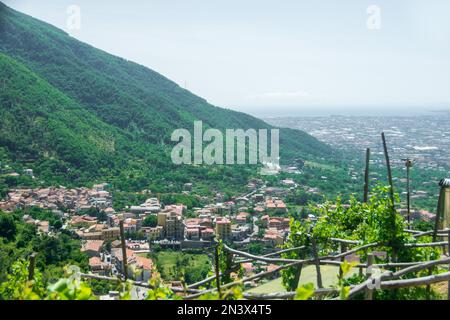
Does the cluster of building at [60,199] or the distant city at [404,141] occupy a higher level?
the distant city at [404,141]

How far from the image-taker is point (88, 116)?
41188mm

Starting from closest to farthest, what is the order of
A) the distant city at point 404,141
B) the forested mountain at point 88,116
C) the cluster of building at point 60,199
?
the cluster of building at point 60,199 → the forested mountain at point 88,116 → the distant city at point 404,141

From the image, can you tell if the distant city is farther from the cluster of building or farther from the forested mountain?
the cluster of building

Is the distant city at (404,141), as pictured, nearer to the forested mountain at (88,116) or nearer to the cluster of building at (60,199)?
the forested mountain at (88,116)

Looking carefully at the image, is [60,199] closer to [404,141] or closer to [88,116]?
[88,116]

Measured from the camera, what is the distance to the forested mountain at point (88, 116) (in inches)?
1296

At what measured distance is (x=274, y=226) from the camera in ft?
83.9

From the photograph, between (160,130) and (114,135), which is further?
(160,130)

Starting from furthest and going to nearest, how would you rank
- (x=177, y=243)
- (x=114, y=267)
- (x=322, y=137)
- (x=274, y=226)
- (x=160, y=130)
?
(x=322, y=137) → (x=160, y=130) → (x=274, y=226) → (x=177, y=243) → (x=114, y=267)

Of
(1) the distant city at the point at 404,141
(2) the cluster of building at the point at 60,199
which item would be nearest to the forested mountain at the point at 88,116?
(2) the cluster of building at the point at 60,199

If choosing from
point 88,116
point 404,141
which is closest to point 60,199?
point 88,116
